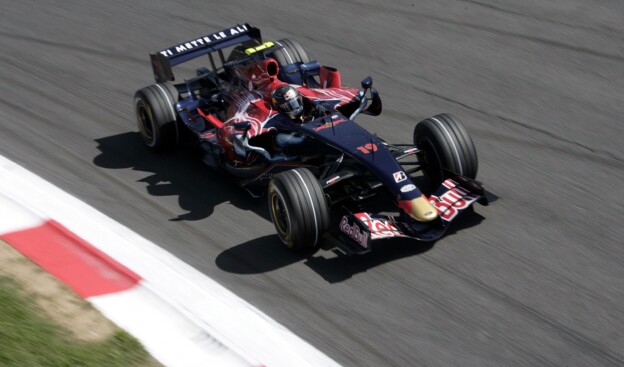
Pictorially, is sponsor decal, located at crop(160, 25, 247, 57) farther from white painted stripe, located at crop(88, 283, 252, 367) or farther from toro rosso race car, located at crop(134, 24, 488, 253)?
white painted stripe, located at crop(88, 283, 252, 367)

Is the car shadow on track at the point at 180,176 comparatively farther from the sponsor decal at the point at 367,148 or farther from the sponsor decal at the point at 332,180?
the sponsor decal at the point at 367,148

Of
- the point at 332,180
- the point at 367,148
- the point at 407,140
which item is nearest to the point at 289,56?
the point at 407,140

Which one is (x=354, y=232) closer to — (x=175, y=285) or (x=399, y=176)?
(x=399, y=176)

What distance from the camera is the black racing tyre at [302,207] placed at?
7441 mm

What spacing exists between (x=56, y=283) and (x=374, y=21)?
7720 mm

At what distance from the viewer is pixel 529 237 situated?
791 cm

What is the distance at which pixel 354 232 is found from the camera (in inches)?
292

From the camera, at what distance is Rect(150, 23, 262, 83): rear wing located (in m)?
9.82

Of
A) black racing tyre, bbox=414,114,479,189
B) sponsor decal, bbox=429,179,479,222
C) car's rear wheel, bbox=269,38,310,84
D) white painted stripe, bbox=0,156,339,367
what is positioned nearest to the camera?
white painted stripe, bbox=0,156,339,367

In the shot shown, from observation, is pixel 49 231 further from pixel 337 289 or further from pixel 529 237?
pixel 529 237

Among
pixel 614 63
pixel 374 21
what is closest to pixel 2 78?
pixel 374 21

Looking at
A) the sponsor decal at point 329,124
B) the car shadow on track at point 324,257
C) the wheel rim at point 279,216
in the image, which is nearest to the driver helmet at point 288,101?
the sponsor decal at point 329,124

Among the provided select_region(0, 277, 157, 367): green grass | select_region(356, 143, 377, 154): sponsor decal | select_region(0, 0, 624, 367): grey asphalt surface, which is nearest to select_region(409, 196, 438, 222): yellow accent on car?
select_region(0, 0, 624, 367): grey asphalt surface

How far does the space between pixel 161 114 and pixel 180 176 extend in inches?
27.5
